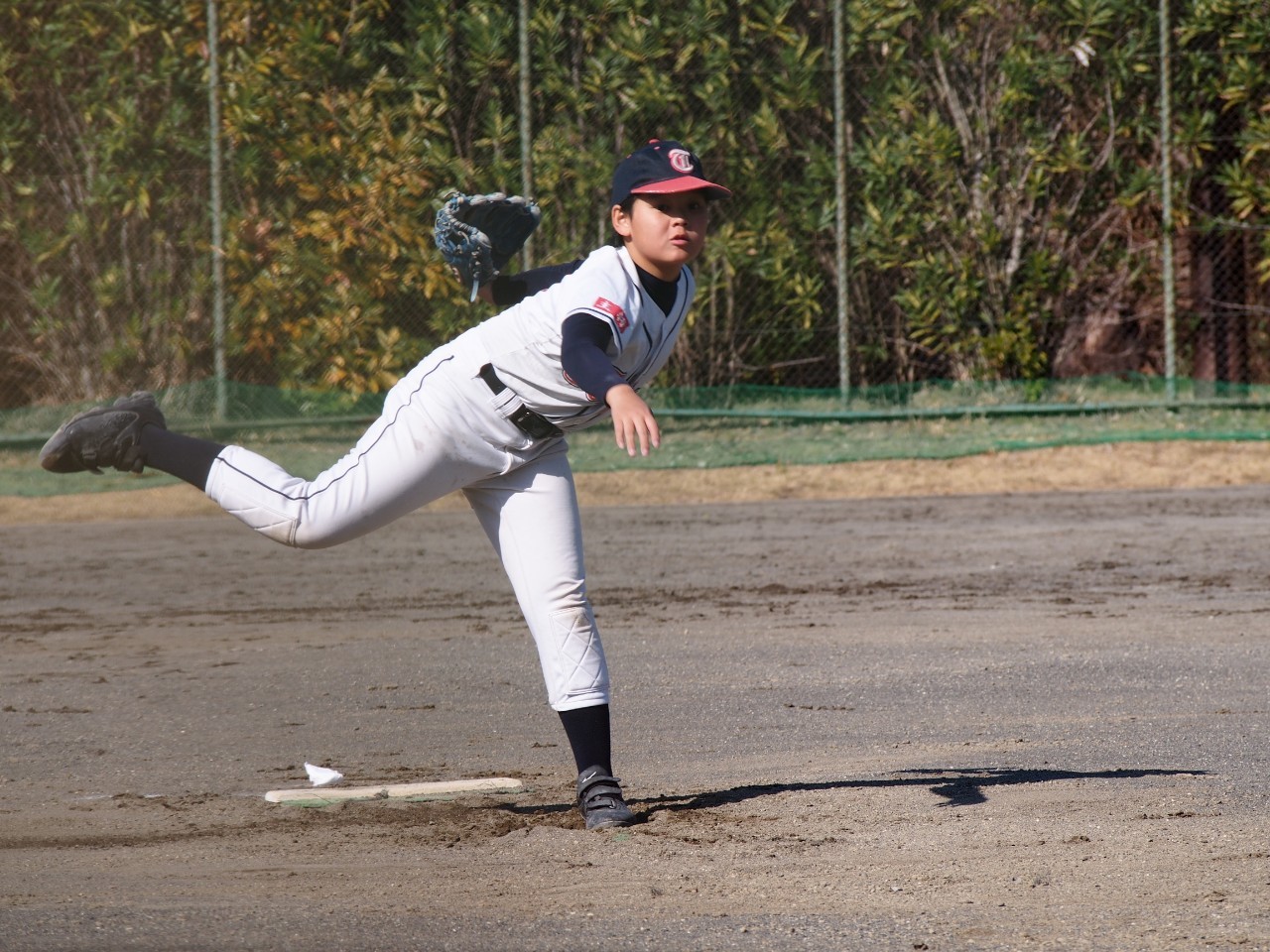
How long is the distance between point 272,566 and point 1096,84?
7.98 meters

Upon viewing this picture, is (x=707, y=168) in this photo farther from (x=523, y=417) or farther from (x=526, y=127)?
(x=523, y=417)

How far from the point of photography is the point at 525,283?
4531 mm

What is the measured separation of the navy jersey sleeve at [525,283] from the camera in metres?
4.43

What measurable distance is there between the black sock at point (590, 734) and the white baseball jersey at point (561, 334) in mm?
773

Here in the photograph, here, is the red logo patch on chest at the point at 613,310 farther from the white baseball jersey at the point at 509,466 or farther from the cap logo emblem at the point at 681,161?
the cap logo emblem at the point at 681,161

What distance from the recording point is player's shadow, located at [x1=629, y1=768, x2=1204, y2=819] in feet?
14.5

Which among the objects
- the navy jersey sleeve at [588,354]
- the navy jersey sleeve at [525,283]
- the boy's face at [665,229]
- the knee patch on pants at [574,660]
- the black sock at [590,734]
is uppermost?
the boy's face at [665,229]

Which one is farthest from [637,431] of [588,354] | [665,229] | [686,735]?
[686,735]

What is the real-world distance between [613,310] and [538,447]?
471 millimetres

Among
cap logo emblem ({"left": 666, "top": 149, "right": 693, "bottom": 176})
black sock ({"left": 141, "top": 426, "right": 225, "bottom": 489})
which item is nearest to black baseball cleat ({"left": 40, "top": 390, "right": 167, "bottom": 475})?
black sock ({"left": 141, "top": 426, "right": 225, "bottom": 489})

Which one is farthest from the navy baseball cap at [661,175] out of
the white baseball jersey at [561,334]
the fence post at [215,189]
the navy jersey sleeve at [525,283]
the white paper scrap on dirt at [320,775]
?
the fence post at [215,189]

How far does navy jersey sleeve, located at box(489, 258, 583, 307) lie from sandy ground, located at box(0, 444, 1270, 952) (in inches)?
57.7

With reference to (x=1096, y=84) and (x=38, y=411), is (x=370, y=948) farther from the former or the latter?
(x=1096, y=84)

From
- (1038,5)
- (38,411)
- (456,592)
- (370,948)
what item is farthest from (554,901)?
(1038,5)
